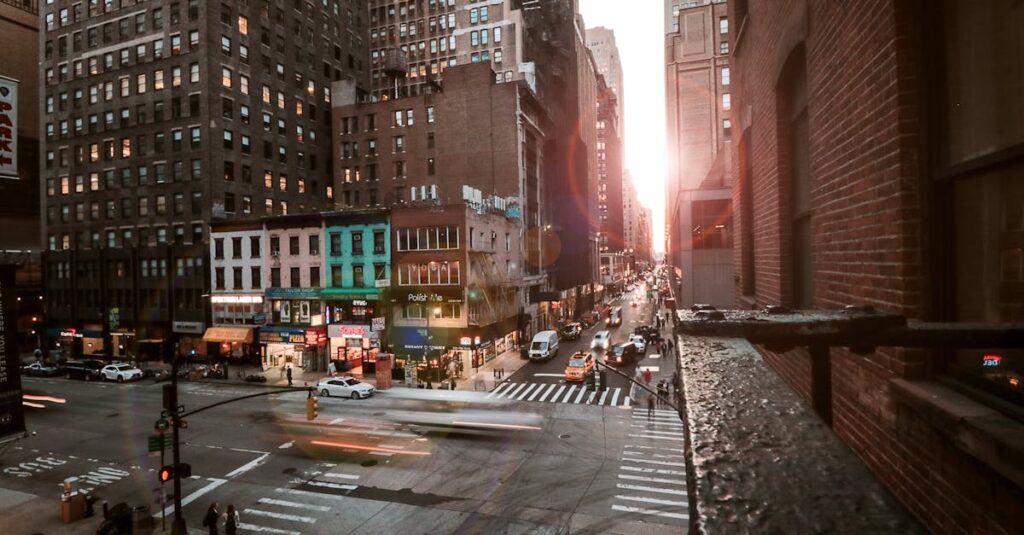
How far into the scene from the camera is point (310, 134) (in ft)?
210

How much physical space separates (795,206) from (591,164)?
312ft

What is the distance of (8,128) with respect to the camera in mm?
16562

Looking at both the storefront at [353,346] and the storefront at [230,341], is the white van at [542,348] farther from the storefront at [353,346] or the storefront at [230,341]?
the storefront at [230,341]

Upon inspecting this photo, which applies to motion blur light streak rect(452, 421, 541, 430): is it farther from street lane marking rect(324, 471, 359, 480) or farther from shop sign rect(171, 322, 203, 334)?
shop sign rect(171, 322, 203, 334)

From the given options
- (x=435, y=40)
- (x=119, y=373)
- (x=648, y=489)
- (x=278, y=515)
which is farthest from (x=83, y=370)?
(x=435, y=40)

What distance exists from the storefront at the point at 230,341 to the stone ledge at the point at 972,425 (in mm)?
51896

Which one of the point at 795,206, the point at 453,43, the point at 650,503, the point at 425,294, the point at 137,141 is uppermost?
the point at 453,43

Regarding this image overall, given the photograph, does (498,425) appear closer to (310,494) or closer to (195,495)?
(310,494)

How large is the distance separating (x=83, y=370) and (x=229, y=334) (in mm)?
12081

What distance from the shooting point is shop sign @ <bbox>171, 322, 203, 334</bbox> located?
5078cm

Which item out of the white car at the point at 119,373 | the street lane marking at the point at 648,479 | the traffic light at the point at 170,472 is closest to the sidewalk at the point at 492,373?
the street lane marking at the point at 648,479

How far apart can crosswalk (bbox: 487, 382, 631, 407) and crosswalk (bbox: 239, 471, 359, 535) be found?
14642mm

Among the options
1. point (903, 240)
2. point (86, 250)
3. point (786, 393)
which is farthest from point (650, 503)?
point (86, 250)

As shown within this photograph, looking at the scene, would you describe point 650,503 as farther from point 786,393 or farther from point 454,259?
point 454,259
